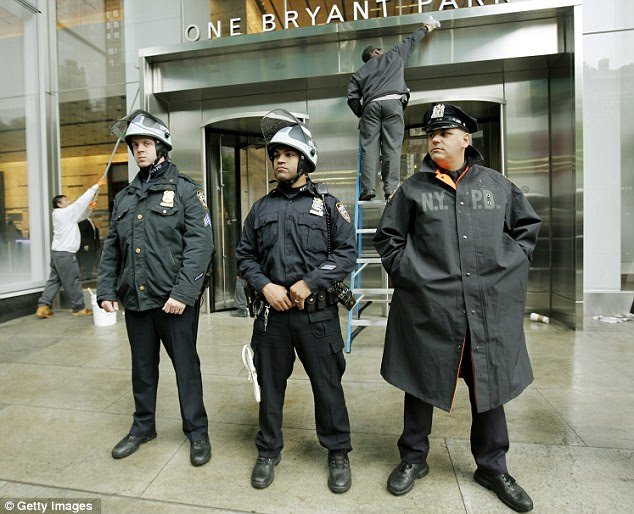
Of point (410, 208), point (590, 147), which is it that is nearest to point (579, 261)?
point (590, 147)

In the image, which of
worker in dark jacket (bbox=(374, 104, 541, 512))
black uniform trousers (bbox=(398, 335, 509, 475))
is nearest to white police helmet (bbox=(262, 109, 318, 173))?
worker in dark jacket (bbox=(374, 104, 541, 512))

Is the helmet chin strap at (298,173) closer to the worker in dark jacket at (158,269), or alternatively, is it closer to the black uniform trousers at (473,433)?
the worker in dark jacket at (158,269)

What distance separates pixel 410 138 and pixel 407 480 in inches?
222

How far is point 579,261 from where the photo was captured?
18.7 feet

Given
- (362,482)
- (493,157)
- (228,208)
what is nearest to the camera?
(362,482)

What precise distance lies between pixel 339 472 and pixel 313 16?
622 centimetres

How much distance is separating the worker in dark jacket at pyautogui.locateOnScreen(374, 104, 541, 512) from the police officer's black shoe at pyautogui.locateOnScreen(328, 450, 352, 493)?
9.7 inches

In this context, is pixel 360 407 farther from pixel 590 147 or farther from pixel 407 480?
pixel 590 147

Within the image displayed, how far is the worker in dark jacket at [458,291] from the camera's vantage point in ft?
7.57

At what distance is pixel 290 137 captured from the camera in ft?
8.43

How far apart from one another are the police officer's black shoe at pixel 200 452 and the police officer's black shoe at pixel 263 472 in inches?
14.0

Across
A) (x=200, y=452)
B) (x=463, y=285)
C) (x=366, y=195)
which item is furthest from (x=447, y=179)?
(x=366, y=195)

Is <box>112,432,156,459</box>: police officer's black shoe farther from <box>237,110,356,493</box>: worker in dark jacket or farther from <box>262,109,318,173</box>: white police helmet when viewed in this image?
<box>262,109,318,173</box>: white police helmet

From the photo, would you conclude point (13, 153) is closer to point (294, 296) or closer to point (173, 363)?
point (173, 363)
